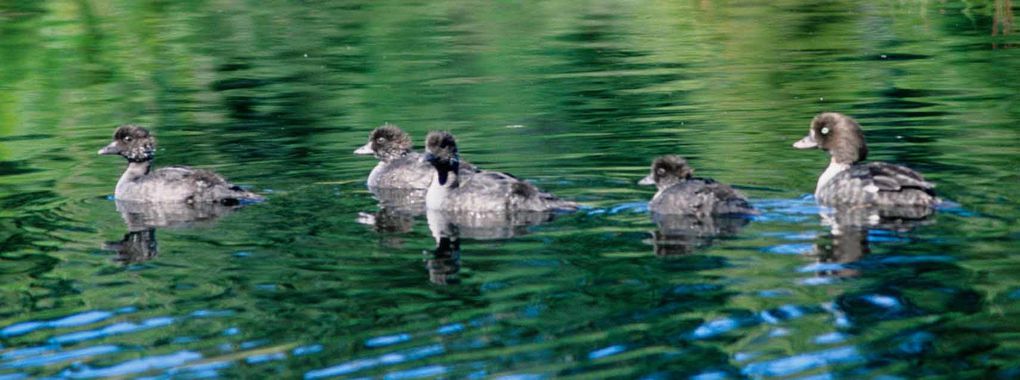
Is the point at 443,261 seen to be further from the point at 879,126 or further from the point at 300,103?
the point at 300,103

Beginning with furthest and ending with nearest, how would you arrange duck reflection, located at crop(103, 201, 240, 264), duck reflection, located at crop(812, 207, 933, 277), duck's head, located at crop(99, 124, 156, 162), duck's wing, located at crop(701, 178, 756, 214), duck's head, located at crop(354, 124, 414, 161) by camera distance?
1. duck's head, located at crop(354, 124, 414, 161)
2. duck's head, located at crop(99, 124, 156, 162)
3. duck's wing, located at crop(701, 178, 756, 214)
4. duck reflection, located at crop(103, 201, 240, 264)
5. duck reflection, located at crop(812, 207, 933, 277)

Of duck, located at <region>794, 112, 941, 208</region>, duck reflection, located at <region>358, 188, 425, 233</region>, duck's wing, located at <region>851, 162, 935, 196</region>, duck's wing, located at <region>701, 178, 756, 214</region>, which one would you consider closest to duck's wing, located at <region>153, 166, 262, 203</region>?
duck reflection, located at <region>358, 188, 425, 233</region>

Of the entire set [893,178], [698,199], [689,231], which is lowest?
[689,231]

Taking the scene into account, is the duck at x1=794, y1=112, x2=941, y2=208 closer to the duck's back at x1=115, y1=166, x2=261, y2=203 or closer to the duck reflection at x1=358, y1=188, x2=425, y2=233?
the duck reflection at x1=358, y1=188, x2=425, y2=233

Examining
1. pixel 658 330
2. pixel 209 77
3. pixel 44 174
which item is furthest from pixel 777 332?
pixel 209 77

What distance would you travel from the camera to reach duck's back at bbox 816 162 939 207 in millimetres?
13695

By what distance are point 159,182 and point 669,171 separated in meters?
5.24

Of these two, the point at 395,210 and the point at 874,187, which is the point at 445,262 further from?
the point at 874,187

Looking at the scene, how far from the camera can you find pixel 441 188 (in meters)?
15.6

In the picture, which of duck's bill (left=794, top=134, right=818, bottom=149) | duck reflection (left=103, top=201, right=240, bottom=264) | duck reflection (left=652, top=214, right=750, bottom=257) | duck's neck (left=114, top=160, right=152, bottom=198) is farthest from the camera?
duck's neck (left=114, top=160, right=152, bottom=198)

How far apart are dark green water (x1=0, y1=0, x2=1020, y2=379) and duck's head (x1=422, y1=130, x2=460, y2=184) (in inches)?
30.1

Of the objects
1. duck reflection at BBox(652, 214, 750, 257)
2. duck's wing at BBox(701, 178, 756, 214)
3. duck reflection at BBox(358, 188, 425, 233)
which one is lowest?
duck reflection at BBox(358, 188, 425, 233)

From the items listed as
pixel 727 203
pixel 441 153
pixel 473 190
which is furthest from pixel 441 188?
pixel 727 203

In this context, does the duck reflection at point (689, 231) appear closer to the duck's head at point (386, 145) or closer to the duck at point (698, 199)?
the duck at point (698, 199)
